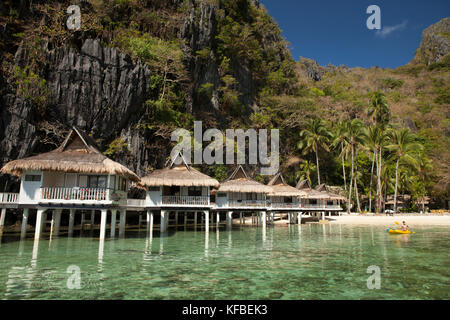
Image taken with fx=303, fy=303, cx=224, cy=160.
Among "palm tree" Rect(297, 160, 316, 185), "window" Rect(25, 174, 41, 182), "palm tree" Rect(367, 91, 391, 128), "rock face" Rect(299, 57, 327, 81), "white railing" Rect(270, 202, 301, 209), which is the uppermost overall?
"rock face" Rect(299, 57, 327, 81)

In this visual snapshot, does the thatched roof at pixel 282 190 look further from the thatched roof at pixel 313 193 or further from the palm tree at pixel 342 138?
the palm tree at pixel 342 138

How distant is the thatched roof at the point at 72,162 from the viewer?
1462 cm

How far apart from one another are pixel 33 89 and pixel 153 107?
8.90m

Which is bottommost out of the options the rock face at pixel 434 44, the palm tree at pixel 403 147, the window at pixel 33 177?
the window at pixel 33 177

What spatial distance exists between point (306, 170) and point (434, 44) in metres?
71.6

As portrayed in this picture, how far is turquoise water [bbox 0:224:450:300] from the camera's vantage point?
6.84m

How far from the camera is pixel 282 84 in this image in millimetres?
42969

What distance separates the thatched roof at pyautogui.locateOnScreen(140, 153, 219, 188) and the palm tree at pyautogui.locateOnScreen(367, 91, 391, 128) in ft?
109

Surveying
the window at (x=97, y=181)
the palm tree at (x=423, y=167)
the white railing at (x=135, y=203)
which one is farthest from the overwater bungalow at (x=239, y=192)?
the palm tree at (x=423, y=167)

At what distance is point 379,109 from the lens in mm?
42562

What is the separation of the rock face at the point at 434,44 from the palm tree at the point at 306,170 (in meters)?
64.1

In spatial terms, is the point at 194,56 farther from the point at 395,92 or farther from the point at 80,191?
the point at 395,92

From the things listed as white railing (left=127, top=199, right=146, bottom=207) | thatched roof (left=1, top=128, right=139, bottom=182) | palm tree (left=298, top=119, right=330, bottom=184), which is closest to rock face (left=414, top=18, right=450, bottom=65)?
palm tree (left=298, top=119, right=330, bottom=184)

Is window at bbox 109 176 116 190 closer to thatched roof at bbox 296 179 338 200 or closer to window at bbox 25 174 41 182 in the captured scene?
window at bbox 25 174 41 182
